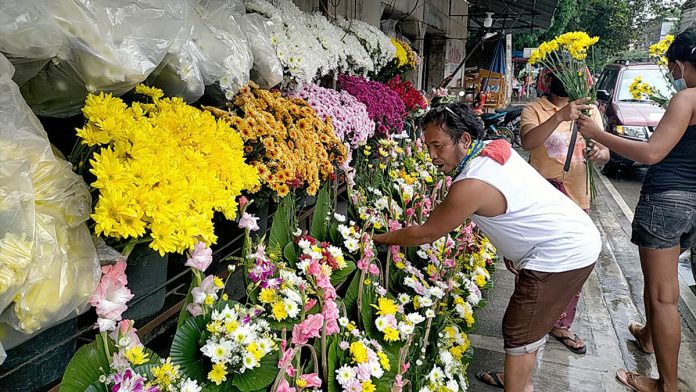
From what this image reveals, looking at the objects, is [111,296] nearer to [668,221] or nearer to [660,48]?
[668,221]

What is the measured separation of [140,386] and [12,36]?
2.34ft

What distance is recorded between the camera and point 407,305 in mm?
2477

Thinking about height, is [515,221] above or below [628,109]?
above

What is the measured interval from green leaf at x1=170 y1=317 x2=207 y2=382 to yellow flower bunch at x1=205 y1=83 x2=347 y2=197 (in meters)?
0.59

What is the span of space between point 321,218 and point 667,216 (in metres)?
1.70

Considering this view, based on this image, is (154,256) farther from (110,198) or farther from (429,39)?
(429,39)

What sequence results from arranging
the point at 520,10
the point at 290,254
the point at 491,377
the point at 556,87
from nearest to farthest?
1. the point at 290,254
2. the point at 491,377
3. the point at 556,87
4. the point at 520,10

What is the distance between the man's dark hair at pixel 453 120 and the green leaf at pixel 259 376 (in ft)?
3.64

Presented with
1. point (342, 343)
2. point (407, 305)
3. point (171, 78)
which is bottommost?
point (407, 305)

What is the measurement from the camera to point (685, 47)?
2.39 m

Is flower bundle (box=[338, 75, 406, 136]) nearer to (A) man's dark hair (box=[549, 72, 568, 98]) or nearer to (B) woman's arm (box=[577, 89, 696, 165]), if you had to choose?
(A) man's dark hair (box=[549, 72, 568, 98])

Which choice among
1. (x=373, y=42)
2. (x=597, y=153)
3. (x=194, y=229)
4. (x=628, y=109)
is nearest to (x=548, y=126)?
(x=597, y=153)

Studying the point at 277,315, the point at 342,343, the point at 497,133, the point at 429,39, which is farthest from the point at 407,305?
the point at 429,39

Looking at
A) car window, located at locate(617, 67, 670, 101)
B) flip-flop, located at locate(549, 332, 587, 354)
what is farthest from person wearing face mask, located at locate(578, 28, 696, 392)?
car window, located at locate(617, 67, 670, 101)
